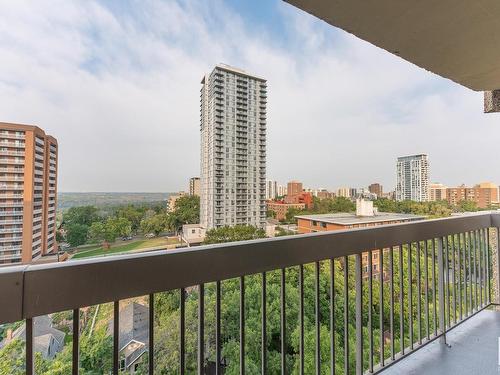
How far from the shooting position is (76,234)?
1.18 m

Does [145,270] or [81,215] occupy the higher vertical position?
[81,215]


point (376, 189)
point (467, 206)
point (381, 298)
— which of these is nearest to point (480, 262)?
point (467, 206)

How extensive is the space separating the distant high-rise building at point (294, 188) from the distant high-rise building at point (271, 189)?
0.32 feet

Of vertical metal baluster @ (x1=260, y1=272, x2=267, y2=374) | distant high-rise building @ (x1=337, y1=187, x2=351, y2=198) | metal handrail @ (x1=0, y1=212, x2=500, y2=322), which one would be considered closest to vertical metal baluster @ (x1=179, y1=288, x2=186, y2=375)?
metal handrail @ (x1=0, y1=212, x2=500, y2=322)

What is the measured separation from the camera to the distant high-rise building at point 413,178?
8.09ft

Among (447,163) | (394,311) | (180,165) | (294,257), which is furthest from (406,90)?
(294,257)

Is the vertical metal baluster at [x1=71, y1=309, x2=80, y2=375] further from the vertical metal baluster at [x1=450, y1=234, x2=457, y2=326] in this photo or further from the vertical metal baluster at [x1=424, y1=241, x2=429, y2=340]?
the vertical metal baluster at [x1=450, y1=234, x2=457, y2=326]

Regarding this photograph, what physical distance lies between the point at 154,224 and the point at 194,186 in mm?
545

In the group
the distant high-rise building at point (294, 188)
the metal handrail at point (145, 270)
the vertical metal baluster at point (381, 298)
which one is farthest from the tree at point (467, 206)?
the metal handrail at point (145, 270)

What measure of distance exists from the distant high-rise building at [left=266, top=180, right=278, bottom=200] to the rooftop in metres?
0.36

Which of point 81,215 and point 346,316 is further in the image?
point 346,316

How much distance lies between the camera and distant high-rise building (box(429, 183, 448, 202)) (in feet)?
8.06

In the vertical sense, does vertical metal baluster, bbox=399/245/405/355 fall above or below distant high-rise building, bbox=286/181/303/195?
below

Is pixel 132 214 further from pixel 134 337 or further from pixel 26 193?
pixel 134 337
